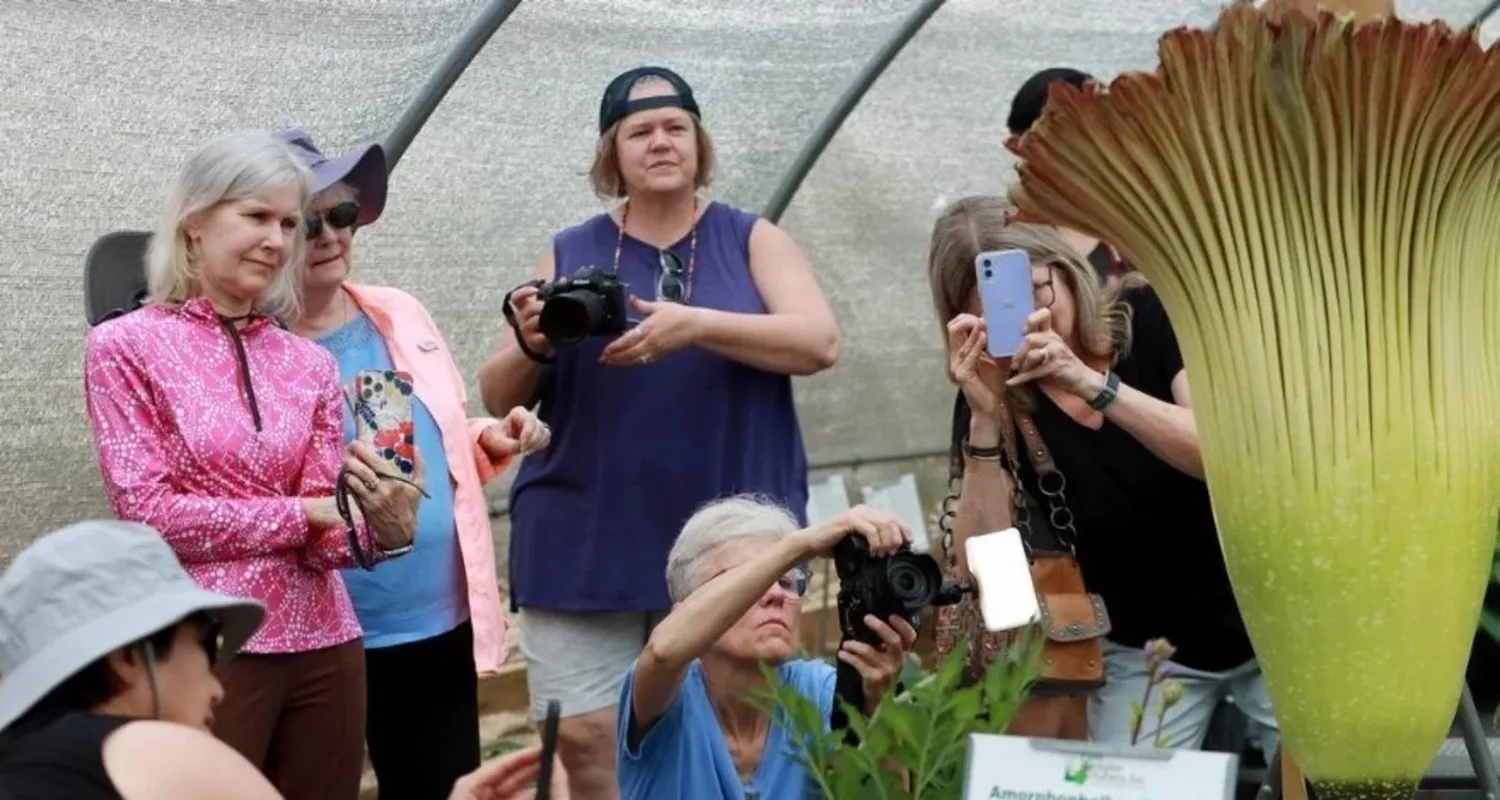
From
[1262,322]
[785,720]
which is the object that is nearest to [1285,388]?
[1262,322]

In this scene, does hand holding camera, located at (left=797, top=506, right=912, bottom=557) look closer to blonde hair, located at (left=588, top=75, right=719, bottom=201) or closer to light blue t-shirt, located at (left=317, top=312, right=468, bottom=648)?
light blue t-shirt, located at (left=317, top=312, right=468, bottom=648)

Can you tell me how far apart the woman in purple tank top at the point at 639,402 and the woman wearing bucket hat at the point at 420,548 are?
0.16m

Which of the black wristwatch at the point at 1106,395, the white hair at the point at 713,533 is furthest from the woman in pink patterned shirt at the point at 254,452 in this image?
the black wristwatch at the point at 1106,395

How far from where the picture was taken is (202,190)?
309cm

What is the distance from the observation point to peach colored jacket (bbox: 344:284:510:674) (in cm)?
349

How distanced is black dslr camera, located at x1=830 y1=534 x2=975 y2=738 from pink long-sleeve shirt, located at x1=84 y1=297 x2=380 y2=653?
70 cm

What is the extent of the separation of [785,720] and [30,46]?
1.65 m

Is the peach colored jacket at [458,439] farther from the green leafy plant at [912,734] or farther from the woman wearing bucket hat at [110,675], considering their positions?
the woman wearing bucket hat at [110,675]

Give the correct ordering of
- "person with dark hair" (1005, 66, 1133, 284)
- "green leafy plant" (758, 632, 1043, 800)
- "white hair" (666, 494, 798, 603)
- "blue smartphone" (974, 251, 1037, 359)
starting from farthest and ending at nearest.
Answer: "person with dark hair" (1005, 66, 1133, 284), "blue smartphone" (974, 251, 1037, 359), "white hair" (666, 494, 798, 603), "green leafy plant" (758, 632, 1043, 800)

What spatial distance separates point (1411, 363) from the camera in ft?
6.45

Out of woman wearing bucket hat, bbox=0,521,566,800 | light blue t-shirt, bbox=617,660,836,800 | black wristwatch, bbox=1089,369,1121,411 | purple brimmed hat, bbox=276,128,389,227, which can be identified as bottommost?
light blue t-shirt, bbox=617,660,836,800

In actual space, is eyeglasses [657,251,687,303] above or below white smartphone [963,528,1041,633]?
above

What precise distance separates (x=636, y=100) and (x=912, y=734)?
1.70 metres

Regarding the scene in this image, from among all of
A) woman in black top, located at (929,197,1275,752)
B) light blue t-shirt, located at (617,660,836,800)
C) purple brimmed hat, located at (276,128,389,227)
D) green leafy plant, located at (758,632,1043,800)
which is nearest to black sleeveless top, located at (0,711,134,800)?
green leafy plant, located at (758,632,1043,800)
